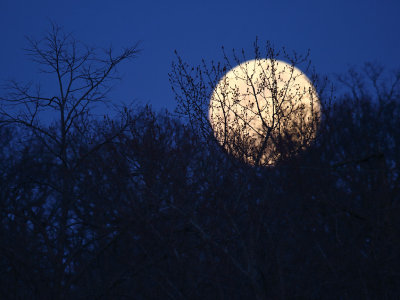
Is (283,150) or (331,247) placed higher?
(283,150)

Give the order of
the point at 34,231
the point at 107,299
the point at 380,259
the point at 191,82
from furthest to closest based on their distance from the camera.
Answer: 1. the point at 191,82
2. the point at 107,299
3. the point at 34,231
4. the point at 380,259

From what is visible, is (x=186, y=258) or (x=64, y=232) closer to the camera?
(x=64, y=232)

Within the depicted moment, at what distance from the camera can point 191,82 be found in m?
9.34

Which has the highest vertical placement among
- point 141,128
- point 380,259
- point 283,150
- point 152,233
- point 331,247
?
point 141,128

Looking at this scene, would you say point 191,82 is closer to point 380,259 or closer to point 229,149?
point 229,149

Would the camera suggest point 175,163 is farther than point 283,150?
Yes

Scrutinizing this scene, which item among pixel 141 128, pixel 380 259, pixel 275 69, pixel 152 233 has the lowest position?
pixel 380 259

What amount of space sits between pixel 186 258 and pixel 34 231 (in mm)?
2920

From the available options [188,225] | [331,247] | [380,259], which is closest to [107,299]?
[188,225]

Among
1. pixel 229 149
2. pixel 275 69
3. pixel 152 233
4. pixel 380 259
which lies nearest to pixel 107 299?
pixel 152 233

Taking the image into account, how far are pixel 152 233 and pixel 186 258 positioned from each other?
938 millimetres

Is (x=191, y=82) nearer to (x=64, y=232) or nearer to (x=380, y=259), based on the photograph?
(x=64, y=232)

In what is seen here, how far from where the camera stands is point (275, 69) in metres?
9.64

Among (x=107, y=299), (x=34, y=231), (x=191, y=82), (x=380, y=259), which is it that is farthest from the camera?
(x=191, y=82)
